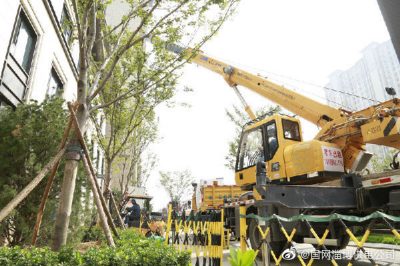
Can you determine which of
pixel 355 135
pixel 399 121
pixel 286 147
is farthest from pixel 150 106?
pixel 399 121

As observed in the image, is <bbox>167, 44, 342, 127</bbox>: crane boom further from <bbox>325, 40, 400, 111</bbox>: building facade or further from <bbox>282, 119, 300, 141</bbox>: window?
<bbox>325, 40, 400, 111</bbox>: building facade

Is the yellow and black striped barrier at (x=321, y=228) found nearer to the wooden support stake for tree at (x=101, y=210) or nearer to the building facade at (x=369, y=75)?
the wooden support stake for tree at (x=101, y=210)

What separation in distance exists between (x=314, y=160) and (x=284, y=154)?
3.35 ft

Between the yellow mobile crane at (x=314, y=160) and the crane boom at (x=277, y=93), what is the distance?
32 mm

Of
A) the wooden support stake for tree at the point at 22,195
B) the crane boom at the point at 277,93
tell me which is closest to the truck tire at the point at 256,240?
the crane boom at the point at 277,93

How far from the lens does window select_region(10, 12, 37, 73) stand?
9.31 metres

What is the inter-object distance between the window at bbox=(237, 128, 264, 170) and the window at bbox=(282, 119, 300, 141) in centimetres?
84

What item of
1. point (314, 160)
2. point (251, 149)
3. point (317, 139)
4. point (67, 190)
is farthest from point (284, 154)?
point (67, 190)

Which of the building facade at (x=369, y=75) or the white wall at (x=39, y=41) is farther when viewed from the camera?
the building facade at (x=369, y=75)

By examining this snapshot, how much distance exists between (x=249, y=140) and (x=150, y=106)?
4.38m

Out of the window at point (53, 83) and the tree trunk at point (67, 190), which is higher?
the window at point (53, 83)

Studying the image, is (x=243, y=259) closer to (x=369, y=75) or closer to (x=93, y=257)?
(x=93, y=257)

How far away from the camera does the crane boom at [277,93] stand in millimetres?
9141

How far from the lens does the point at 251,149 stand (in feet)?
33.3
